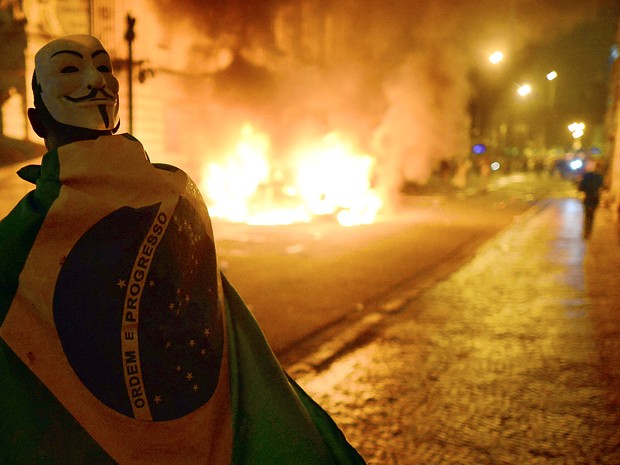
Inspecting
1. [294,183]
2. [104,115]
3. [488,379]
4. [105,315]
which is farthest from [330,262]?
[294,183]

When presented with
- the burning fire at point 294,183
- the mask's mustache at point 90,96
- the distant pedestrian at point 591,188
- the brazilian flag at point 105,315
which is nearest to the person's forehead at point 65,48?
the mask's mustache at point 90,96

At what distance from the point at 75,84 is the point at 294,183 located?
15.0m

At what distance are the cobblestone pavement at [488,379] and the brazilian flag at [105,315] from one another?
1.88 metres

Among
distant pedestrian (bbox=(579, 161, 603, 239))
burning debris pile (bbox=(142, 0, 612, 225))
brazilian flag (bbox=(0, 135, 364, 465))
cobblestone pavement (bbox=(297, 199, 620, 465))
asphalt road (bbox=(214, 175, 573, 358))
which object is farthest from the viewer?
burning debris pile (bbox=(142, 0, 612, 225))

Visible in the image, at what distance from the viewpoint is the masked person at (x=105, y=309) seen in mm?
1379

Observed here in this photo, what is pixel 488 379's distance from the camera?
4.19m

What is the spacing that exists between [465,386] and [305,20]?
46.2ft

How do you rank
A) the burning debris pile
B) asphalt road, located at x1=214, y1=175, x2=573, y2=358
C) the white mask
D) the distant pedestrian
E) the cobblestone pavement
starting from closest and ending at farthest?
the white mask → the cobblestone pavement → asphalt road, located at x1=214, y1=175, x2=573, y2=358 → the distant pedestrian → the burning debris pile

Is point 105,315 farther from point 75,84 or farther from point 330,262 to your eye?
point 330,262

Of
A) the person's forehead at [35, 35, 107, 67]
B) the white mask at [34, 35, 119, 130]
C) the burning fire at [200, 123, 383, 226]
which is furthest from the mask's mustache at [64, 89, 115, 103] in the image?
the burning fire at [200, 123, 383, 226]

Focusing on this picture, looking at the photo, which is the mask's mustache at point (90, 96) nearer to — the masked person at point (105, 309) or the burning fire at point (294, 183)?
the masked person at point (105, 309)

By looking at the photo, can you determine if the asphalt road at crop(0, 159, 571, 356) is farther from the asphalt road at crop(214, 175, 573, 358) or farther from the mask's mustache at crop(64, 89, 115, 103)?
the mask's mustache at crop(64, 89, 115, 103)

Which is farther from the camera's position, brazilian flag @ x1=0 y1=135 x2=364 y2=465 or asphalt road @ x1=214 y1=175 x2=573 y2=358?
asphalt road @ x1=214 y1=175 x2=573 y2=358

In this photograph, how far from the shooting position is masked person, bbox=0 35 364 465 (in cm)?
138
